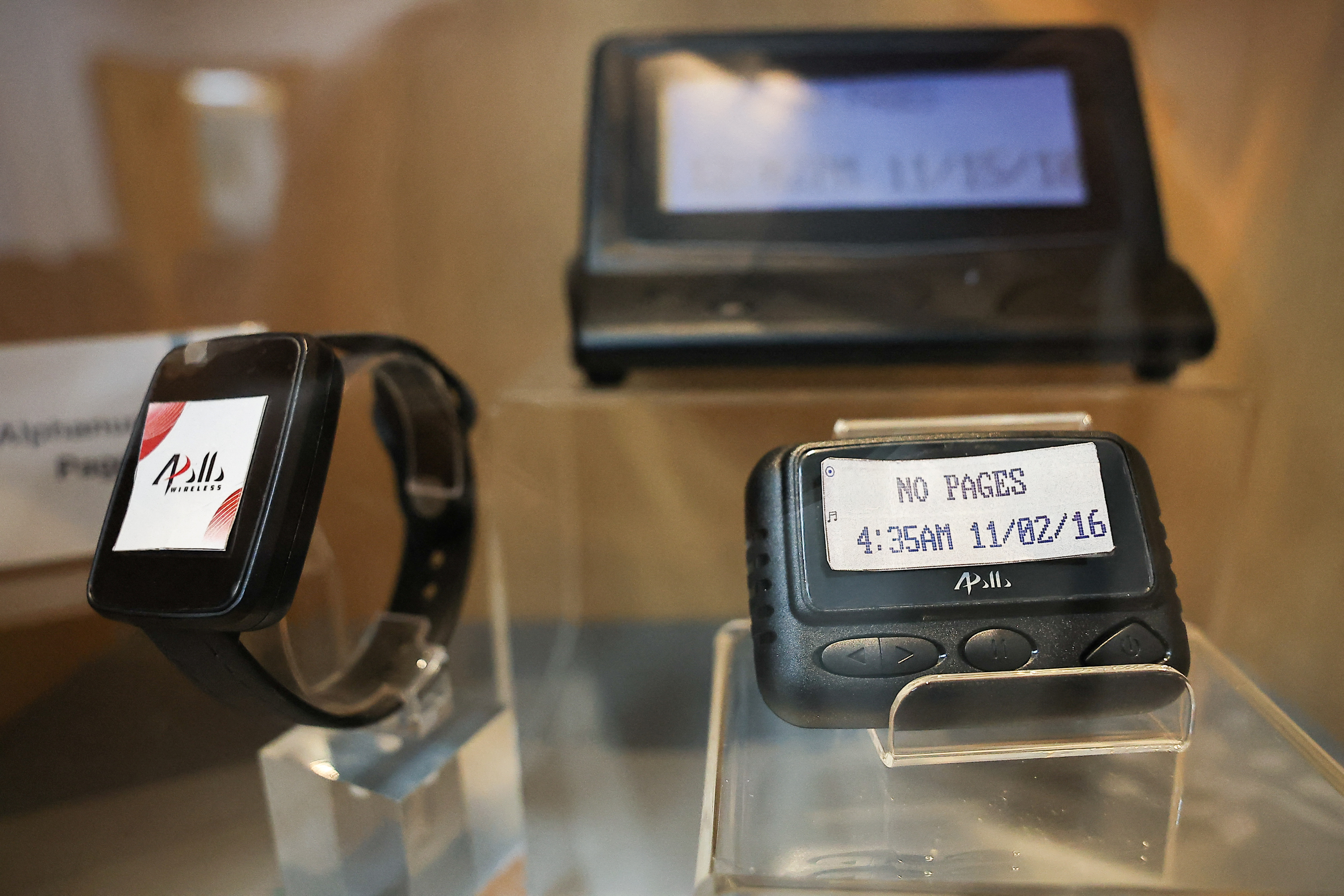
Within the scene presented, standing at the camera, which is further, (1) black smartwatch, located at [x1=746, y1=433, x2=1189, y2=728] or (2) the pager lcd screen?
(2) the pager lcd screen

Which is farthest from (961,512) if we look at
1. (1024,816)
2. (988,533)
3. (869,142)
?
(869,142)

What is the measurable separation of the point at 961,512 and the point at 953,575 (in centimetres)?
3

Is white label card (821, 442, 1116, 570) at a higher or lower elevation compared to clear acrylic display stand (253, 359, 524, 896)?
higher

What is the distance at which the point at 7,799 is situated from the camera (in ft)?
1.54

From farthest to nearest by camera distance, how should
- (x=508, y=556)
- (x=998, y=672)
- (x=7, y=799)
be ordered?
(x=508, y=556) < (x=7, y=799) < (x=998, y=672)

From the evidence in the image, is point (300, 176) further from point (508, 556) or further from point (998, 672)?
point (998, 672)

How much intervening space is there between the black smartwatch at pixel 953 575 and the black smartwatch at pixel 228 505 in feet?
0.71

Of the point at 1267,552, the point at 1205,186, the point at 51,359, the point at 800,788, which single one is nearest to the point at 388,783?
the point at 800,788

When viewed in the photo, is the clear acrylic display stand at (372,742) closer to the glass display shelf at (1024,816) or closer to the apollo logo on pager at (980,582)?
the glass display shelf at (1024,816)

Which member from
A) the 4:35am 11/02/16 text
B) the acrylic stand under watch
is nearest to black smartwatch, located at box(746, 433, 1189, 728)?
the 4:35am 11/02/16 text

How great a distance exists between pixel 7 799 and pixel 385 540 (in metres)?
0.25

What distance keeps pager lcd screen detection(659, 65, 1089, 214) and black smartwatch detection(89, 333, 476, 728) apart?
259 millimetres

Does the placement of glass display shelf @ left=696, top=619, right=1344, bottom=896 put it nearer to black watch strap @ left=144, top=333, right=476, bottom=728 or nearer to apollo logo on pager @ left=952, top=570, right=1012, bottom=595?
apollo logo on pager @ left=952, top=570, right=1012, bottom=595

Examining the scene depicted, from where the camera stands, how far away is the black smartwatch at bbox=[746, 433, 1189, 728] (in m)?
0.36
